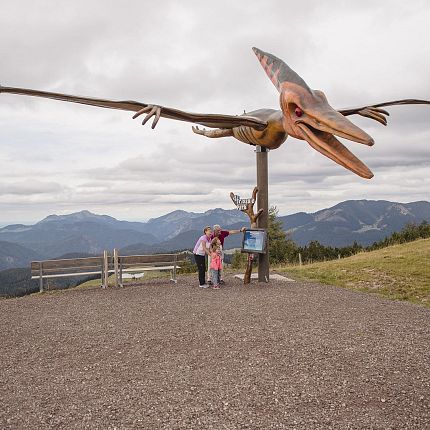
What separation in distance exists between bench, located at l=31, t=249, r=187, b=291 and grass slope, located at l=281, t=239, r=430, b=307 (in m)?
4.19

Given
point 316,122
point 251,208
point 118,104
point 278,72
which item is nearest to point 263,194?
point 251,208

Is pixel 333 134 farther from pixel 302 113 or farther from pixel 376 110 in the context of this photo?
pixel 376 110

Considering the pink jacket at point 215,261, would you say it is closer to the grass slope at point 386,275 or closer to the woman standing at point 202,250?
the woman standing at point 202,250

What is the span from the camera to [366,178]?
145 inches

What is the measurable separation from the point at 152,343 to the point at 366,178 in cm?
367

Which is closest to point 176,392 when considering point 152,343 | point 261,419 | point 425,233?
point 261,419

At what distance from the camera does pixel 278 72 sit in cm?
515

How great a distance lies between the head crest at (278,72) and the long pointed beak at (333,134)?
45 centimetres

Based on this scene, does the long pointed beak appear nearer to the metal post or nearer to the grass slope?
the metal post

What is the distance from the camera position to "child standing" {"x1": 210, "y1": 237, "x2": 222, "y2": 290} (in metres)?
10.3

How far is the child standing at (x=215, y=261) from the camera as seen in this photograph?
10.3 m

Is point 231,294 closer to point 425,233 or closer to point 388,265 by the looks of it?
point 388,265

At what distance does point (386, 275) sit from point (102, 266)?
7442 millimetres

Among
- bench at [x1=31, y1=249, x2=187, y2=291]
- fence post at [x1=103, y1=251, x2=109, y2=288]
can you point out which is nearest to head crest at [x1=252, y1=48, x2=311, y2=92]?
bench at [x1=31, y1=249, x2=187, y2=291]
